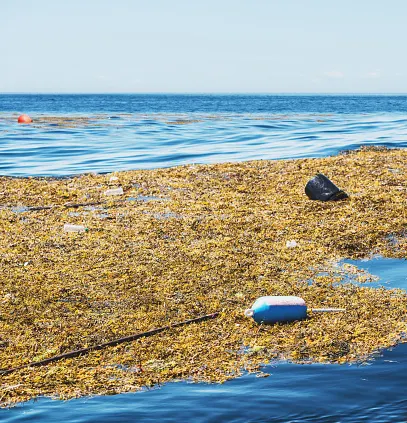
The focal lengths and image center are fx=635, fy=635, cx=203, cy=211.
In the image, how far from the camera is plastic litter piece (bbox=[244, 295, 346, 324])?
6825mm

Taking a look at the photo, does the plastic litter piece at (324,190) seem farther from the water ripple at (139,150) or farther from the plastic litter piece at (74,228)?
the water ripple at (139,150)

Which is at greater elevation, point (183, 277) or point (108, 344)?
point (183, 277)

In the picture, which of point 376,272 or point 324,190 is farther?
point 324,190

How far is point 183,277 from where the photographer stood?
824cm

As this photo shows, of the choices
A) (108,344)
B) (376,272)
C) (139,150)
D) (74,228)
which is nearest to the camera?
(108,344)

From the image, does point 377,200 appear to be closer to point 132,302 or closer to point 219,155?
point 132,302

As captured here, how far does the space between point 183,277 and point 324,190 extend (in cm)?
487

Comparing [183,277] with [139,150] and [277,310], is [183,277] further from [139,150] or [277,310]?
[139,150]

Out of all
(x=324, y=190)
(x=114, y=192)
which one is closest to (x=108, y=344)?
(x=324, y=190)

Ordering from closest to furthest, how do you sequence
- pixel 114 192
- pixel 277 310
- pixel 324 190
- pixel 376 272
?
1. pixel 277 310
2. pixel 376 272
3. pixel 324 190
4. pixel 114 192

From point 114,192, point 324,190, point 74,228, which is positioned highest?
point 324,190

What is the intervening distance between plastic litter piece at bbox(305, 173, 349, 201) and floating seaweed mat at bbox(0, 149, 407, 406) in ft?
0.82

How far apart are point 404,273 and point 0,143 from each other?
79.6 ft

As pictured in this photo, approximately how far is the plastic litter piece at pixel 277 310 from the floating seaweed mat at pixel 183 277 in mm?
107
